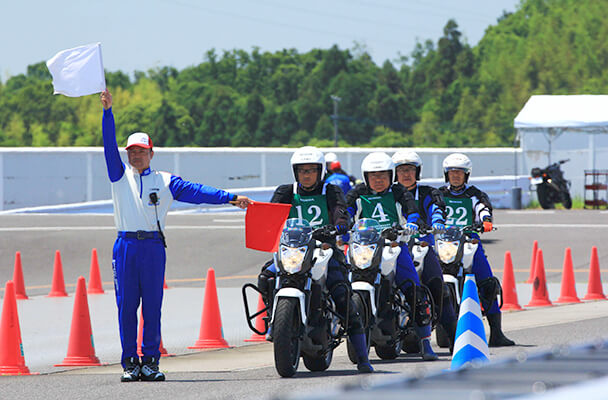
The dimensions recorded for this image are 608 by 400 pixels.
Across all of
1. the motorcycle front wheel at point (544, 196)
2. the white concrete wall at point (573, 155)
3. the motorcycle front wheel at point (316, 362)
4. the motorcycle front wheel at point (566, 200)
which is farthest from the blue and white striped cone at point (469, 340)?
the white concrete wall at point (573, 155)

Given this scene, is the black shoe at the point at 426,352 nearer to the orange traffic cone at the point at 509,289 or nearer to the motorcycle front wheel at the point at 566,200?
the orange traffic cone at the point at 509,289

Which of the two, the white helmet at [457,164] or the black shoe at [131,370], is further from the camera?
the white helmet at [457,164]

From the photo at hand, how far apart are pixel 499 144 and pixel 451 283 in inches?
4118

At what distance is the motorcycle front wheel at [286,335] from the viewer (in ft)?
29.3

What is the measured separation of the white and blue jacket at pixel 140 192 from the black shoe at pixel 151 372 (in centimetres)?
108

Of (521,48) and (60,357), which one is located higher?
(521,48)

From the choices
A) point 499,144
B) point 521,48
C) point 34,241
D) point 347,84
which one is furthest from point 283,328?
point 521,48

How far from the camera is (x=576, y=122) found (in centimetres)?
3638

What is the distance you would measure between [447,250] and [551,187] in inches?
1019

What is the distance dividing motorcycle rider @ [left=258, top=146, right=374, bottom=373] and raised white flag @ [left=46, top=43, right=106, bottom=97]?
181 cm

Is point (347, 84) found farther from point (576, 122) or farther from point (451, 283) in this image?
point (451, 283)

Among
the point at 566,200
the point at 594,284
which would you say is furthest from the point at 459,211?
the point at 566,200

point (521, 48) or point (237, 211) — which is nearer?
point (237, 211)

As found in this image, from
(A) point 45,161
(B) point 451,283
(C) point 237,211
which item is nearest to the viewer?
(B) point 451,283
